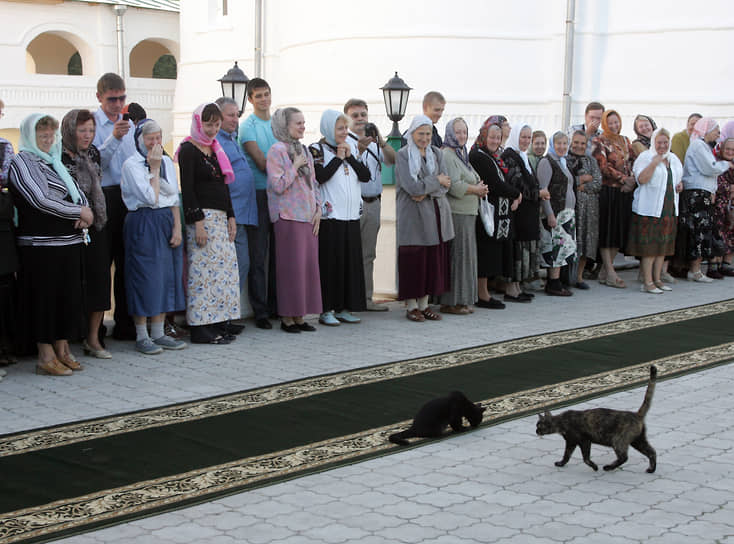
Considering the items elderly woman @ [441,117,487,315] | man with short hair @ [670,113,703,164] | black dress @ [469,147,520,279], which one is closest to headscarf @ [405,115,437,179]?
elderly woman @ [441,117,487,315]

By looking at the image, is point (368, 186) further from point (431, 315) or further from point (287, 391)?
point (287, 391)

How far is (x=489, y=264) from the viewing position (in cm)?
895

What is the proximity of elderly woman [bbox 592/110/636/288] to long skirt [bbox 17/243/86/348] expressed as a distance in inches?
237

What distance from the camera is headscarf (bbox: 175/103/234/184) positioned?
283 inches

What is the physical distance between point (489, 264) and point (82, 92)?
61.9ft

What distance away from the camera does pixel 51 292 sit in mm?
6305

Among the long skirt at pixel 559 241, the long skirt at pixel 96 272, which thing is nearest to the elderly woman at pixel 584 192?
the long skirt at pixel 559 241

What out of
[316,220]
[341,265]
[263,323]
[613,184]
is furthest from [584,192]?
[263,323]

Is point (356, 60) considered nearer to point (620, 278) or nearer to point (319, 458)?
point (620, 278)

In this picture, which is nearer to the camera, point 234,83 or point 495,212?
point 495,212

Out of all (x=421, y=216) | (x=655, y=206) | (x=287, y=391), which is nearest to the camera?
(x=287, y=391)

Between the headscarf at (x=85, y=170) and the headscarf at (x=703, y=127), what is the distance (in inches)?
270

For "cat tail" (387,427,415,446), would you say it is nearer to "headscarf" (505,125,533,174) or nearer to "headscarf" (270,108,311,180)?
"headscarf" (270,108,311,180)

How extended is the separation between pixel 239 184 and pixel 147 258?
111 cm
